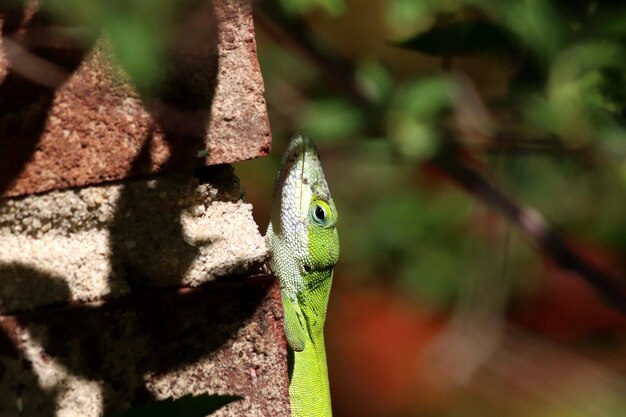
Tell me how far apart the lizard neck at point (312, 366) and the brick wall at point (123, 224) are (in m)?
0.91

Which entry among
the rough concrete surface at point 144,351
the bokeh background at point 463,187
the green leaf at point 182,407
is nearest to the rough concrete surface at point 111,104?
the rough concrete surface at point 144,351

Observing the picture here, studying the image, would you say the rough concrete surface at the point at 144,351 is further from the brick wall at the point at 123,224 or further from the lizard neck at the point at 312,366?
the lizard neck at the point at 312,366

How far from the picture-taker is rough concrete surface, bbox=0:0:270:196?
1.08 m

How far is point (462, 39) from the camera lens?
200 centimetres

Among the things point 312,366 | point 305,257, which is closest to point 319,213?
point 305,257

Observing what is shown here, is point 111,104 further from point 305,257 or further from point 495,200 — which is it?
point 495,200

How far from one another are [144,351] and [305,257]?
3.45 feet

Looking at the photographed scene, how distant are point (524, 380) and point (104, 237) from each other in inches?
162

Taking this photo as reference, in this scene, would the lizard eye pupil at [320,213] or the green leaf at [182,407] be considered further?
the lizard eye pupil at [320,213]

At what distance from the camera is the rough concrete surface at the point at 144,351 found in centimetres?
111

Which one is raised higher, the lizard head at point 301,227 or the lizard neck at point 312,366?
the lizard head at point 301,227

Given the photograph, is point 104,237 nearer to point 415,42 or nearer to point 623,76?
point 415,42

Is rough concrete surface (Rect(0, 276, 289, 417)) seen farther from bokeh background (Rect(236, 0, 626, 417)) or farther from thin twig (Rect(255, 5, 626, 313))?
thin twig (Rect(255, 5, 626, 313))

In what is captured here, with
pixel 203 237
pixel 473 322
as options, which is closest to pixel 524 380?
pixel 473 322
